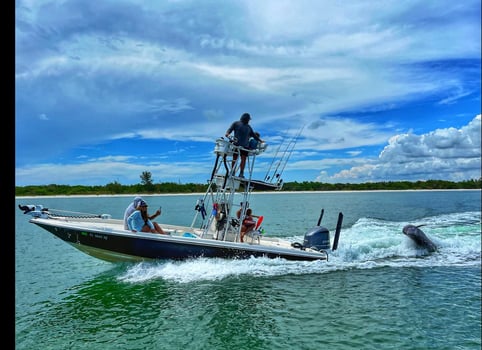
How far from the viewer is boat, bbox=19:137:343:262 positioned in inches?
471

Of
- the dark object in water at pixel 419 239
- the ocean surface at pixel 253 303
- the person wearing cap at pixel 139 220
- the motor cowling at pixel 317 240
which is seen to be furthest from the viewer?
the dark object in water at pixel 419 239

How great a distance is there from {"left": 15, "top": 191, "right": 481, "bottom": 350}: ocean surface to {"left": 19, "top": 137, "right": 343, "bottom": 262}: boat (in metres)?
0.40

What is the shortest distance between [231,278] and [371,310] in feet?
14.1

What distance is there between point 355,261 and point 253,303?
22.1 feet

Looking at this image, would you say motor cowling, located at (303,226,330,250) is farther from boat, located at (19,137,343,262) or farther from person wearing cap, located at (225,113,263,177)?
person wearing cap, located at (225,113,263,177)

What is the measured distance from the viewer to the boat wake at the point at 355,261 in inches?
462

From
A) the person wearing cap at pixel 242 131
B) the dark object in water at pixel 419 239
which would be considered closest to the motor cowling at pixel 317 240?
the person wearing cap at pixel 242 131

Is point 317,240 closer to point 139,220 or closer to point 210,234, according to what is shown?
point 210,234

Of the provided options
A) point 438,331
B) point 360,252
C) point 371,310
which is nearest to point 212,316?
point 371,310

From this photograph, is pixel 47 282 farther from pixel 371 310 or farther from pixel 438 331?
pixel 438 331

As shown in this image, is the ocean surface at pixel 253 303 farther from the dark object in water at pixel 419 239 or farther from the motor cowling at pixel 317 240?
the dark object in water at pixel 419 239

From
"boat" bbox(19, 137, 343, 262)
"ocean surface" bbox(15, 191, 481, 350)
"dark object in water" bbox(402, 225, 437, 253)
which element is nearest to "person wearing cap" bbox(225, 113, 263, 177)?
"boat" bbox(19, 137, 343, 262)

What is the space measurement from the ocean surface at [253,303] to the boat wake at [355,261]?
0.06 metres

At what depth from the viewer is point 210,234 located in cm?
1355
